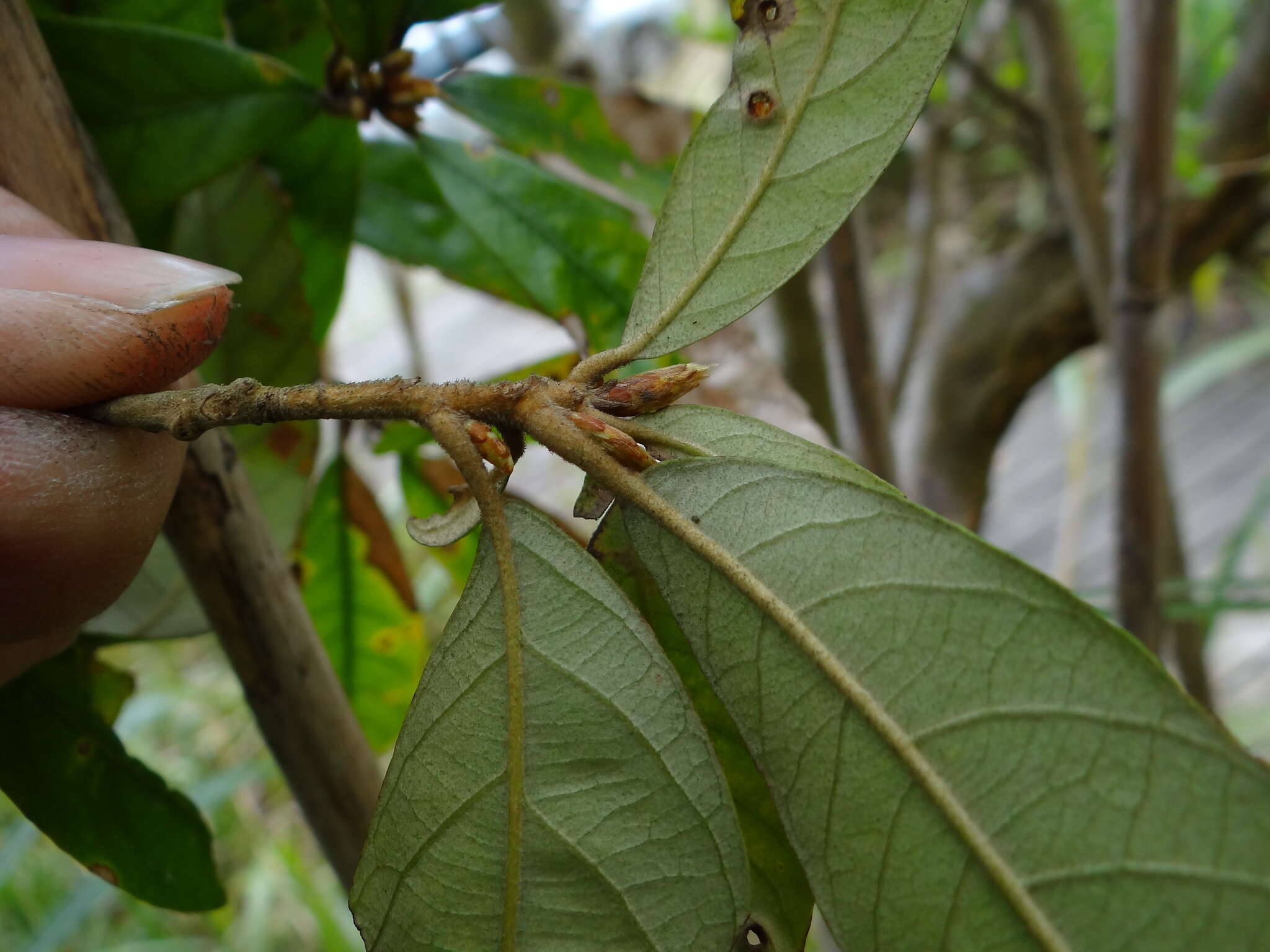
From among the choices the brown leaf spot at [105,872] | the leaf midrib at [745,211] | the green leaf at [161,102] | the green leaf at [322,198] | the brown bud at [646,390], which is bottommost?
the brown leaf spot at [105,872]

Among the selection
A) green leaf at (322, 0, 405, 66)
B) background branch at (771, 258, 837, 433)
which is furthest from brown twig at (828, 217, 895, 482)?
green leaf at (322, 0, 405, 66)

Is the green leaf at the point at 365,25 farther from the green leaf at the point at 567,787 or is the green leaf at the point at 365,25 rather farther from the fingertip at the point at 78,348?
the green leaf at the point at 567,787

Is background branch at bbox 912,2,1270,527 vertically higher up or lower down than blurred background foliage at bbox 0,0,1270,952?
higher up

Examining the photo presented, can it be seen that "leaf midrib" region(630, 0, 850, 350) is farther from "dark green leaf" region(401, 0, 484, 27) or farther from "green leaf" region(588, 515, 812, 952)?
"dark green leaf" region(401, 0, 484, 27)

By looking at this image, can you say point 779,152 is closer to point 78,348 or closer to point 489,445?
point 489,445

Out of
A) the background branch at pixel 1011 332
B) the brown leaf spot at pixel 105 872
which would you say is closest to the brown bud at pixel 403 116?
the brown leaf spot at pixel 105 872

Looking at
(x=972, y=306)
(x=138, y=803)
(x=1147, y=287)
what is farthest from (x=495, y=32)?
(x=138, y=803)
